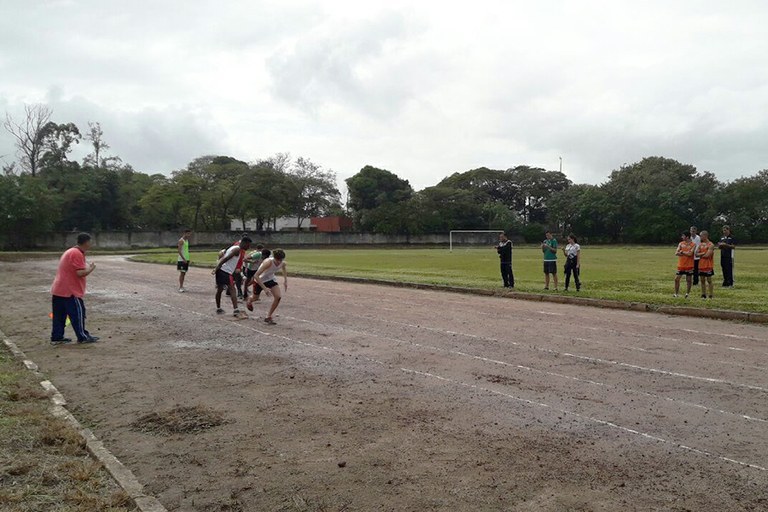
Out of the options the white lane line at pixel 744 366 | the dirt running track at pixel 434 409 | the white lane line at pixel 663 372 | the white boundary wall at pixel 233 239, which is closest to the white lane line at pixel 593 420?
the dirt running track at pixel 434 409

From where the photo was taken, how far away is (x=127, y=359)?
860 centimetres

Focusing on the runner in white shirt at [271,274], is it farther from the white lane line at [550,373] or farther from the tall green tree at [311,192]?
the tall green tree at [311,192]

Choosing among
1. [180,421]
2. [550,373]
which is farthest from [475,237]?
[180,421]

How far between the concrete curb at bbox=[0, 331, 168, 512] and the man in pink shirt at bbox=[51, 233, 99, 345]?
2716 mm

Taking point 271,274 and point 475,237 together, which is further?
point 475,237

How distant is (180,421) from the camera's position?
575 centimetres

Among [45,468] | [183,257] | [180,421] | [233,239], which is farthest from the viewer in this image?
[233,239]

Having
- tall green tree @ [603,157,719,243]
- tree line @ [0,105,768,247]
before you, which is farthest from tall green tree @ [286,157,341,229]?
tall green tree @ [603,157,719,243]

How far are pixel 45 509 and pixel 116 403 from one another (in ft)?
8.39

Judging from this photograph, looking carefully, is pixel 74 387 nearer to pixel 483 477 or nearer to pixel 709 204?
pixel 483 477

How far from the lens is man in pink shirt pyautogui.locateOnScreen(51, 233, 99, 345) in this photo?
9633 mm

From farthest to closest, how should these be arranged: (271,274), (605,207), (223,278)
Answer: (605,207) < (223,278) < (271,274)

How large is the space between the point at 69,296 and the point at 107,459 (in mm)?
5793

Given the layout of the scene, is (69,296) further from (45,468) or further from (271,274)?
(45,468)
